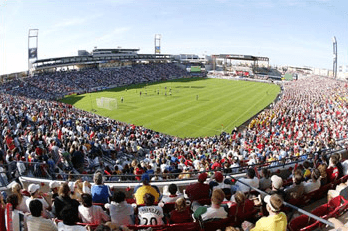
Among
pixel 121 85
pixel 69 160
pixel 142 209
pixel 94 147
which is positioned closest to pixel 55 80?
pixel 121 85

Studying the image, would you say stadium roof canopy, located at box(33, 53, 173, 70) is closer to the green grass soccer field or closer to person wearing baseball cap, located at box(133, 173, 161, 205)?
the green grass soccer field

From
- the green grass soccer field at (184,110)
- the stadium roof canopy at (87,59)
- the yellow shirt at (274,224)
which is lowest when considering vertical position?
the green grass soccer field at (184,110)

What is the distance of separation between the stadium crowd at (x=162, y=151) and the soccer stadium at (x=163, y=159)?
0.13ft

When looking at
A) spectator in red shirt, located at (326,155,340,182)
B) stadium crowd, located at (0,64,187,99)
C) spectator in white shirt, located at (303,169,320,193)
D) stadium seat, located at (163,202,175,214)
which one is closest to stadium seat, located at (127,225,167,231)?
stadium seat, located at (163,202,175,214)

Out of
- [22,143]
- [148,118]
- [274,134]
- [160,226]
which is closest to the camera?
[160,226]

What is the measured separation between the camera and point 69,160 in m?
11.6

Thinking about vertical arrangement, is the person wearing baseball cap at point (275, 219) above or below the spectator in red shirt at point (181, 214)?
above

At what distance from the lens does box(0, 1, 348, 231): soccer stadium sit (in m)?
4.61

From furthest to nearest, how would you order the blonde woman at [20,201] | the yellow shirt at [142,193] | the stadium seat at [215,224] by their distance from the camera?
1. the yellow shirt at [142,193]
2. the blonde woman at [20,201]
3. the stadium seat at [215,224]

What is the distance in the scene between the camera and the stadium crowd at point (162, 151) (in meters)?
5.44

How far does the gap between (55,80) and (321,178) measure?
60244 millimetres

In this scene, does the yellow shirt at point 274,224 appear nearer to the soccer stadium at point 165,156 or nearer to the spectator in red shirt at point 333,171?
the soccer stadium at point 165,156

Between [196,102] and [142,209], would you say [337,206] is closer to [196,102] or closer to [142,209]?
[142,209]

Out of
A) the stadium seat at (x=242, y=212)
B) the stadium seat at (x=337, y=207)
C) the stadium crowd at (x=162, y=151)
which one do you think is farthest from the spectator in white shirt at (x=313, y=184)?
the stadium seat at (x=242, y=212)
